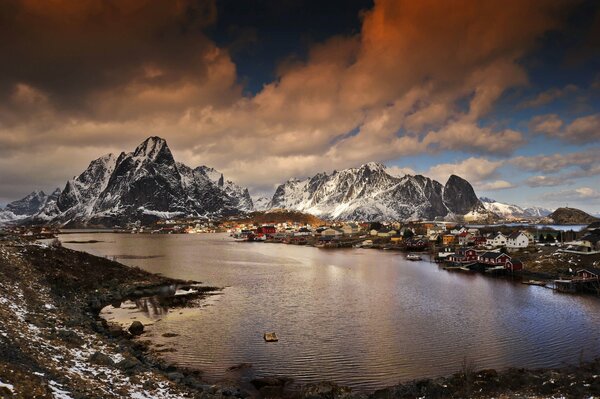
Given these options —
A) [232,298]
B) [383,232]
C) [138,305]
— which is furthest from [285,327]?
[383,232]

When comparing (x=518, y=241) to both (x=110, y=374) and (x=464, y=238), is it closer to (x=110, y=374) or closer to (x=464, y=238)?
(x=464, y=238)

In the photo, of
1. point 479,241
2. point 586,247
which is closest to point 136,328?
point 586,247

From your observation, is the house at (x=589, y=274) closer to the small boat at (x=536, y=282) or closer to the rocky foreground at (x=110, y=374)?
the small boat at (x=536, y=282)

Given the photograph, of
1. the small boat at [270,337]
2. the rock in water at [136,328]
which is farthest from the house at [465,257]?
the rock in water at [136,328]

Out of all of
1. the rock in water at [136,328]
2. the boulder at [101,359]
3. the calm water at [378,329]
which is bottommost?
the calm water at [378,329]

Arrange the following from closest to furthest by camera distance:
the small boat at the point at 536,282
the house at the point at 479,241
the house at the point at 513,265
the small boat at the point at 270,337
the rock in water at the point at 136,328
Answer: the small boat at the point at 270,337
the rock in water at the point at 136,328
the small boat at the point at 536,282
the house at the point at 513,265
the house at the point at 479,241

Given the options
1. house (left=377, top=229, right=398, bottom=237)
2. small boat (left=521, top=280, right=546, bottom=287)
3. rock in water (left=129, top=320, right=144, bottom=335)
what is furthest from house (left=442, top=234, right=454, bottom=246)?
rock in water (left=129, top=320, right=144, bottom=335)

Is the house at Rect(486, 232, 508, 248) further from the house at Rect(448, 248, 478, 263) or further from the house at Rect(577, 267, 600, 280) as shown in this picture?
the house at Rect(577, 267, 600, 280)
